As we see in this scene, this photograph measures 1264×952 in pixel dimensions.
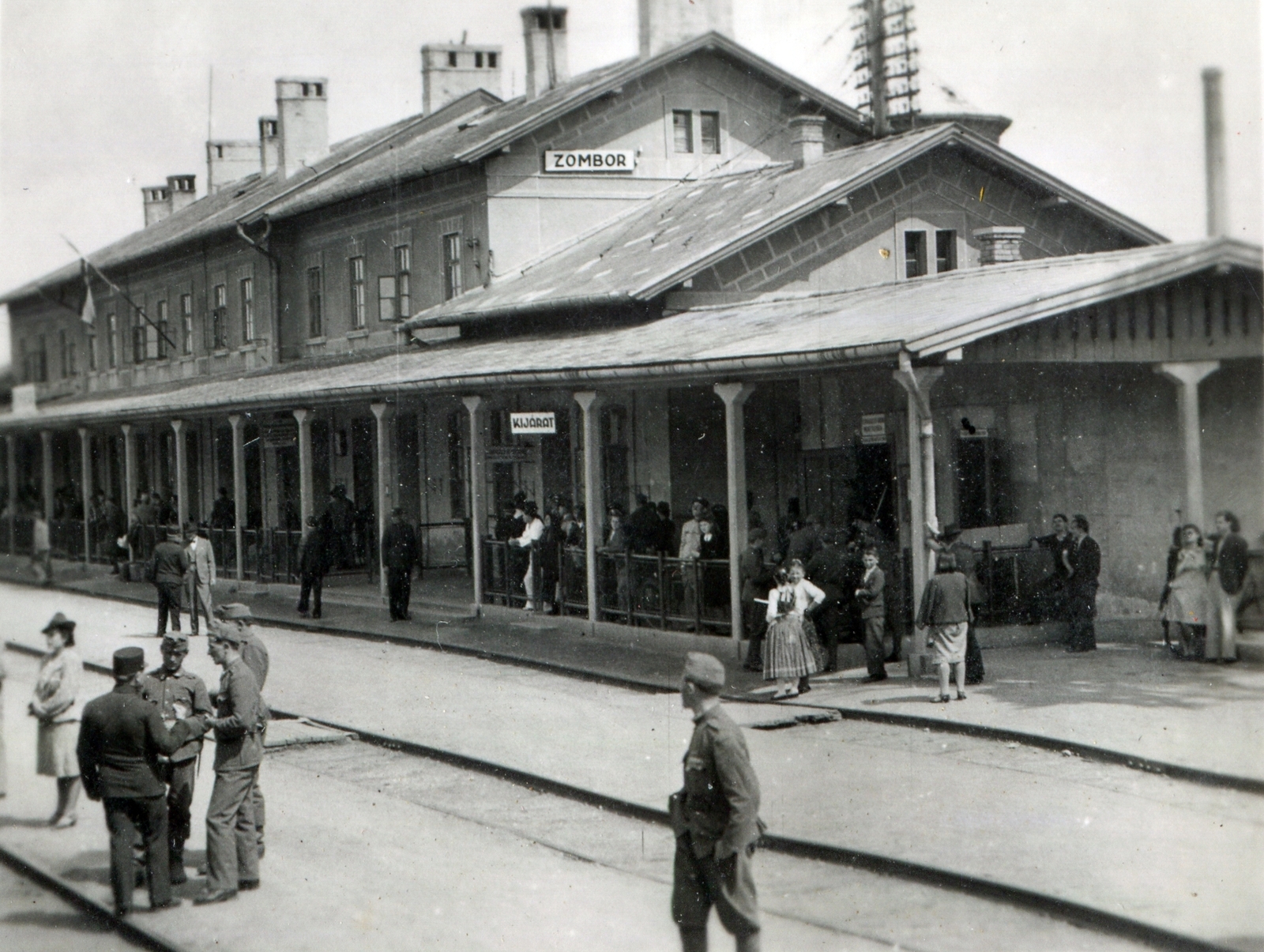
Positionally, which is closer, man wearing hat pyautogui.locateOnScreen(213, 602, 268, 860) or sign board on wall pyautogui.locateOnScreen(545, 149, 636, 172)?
man wearing hat pyautogui.locateOnScreen(213, 602, 268, 860)

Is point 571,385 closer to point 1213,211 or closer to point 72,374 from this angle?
point 1213,211

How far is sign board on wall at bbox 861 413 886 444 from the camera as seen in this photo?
19625 millimetres

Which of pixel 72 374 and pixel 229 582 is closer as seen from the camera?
pixel 229 582

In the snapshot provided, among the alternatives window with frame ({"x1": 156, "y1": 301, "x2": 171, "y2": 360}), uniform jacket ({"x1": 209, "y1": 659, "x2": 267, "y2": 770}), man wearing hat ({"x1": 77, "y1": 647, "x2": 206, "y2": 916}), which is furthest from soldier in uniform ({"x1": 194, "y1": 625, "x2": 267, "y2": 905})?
window with frame ({"x1": 156, "y1": 301, "x2": 171, "y2": 360})

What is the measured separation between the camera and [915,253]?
77.8ft

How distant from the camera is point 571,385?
60.5 feet

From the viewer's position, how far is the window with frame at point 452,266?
28.3 meters

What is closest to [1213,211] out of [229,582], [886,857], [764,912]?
[886,857]

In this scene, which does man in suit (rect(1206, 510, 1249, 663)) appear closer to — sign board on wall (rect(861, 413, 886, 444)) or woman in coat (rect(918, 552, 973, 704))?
woman in coat (rect(918, 552, 973, 704))

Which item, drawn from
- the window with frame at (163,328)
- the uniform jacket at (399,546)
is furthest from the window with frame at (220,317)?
the uniform jacket at (399,546)

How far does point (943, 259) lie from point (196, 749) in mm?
16936

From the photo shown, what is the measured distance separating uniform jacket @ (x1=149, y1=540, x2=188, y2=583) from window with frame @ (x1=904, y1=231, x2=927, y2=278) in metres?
11.8

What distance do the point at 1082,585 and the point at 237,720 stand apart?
9.91 metres

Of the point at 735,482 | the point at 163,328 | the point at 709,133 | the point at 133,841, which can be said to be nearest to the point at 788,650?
the point at 735,482
